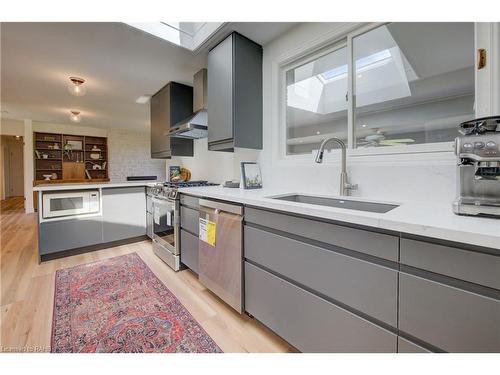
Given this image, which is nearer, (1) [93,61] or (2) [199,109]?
(1) [93,61]

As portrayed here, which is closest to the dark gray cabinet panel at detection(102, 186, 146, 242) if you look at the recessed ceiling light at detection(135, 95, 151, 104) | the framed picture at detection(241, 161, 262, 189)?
the recessed ceiling light at detection(135, 95, 151, 104)

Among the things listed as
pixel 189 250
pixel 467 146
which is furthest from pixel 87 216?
pixel 467 146

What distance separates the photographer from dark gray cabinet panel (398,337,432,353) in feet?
2.50

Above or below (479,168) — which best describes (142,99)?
above

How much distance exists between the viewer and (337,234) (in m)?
0.96

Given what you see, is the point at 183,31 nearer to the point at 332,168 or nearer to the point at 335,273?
the point at 332,168

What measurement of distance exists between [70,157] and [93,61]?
5530 millimetres

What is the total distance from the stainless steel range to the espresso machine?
211 centimetres

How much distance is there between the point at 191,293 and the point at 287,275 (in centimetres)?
110

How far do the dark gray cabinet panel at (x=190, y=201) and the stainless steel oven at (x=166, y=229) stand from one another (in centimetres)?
11
